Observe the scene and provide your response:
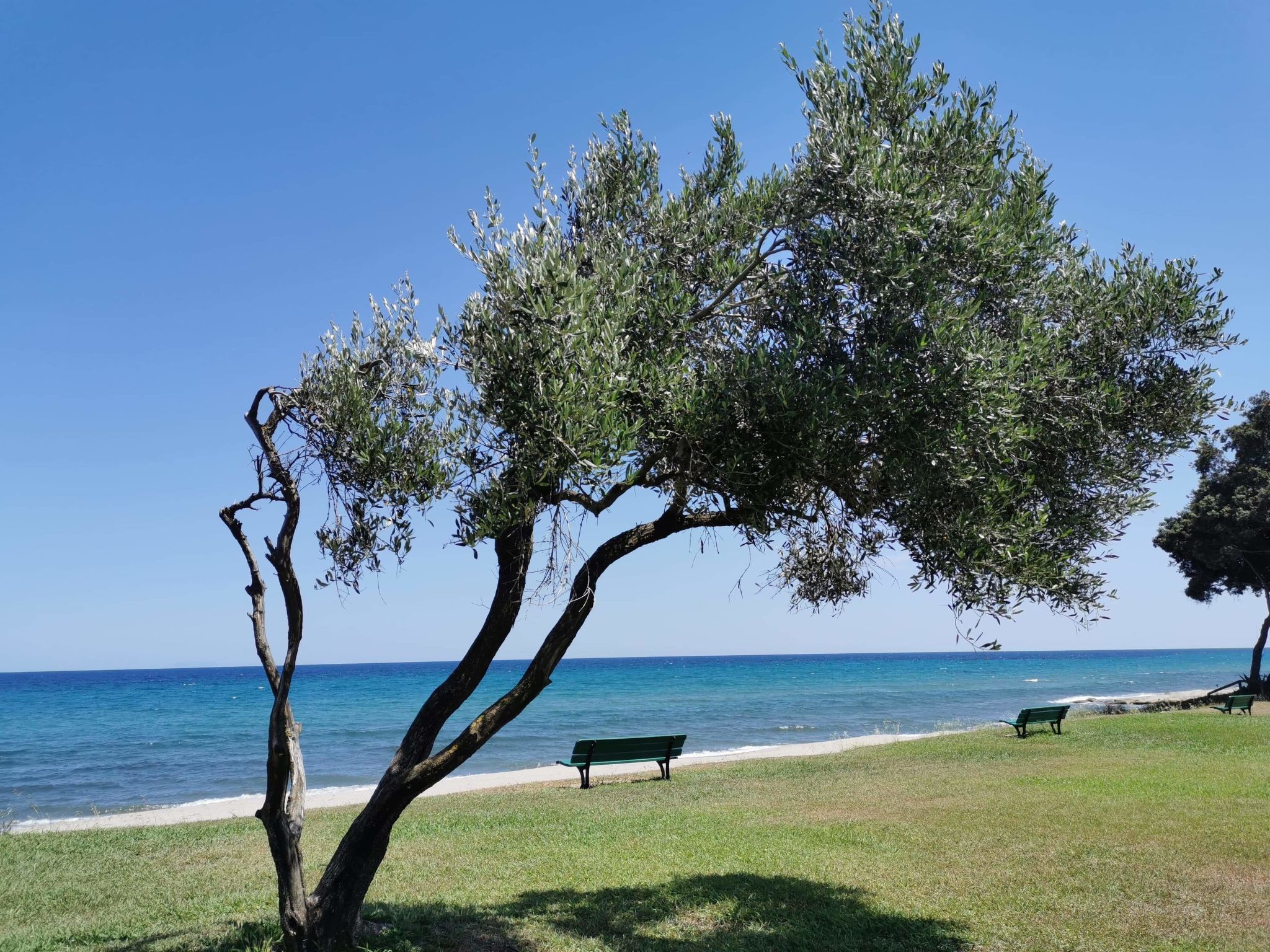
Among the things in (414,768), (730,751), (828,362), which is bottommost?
(730,751)

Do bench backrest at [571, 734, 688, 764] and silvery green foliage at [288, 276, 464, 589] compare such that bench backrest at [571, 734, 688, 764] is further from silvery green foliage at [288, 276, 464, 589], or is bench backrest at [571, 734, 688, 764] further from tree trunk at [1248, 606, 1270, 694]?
tree trunk at [1248, 606, 1270, 694]

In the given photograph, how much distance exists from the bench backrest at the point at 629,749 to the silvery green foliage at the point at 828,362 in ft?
46.2

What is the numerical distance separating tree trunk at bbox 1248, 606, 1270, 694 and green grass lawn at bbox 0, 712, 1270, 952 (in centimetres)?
2087

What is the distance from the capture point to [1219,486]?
37656mm

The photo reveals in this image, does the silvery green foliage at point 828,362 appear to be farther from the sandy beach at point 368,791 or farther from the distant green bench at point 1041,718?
the distant green bench at point 1041,718

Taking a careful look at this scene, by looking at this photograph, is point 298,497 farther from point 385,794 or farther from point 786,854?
point 786,854

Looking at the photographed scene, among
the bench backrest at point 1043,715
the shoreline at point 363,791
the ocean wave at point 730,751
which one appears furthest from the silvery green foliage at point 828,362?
the ocean wave at point 730,751

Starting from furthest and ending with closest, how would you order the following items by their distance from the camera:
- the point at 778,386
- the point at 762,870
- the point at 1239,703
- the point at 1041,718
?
1. the point at 1239,703
2. the point at 1041,718
3. the point at 762,870
4. the point at 778,386

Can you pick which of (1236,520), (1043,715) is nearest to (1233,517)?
(1236,520)

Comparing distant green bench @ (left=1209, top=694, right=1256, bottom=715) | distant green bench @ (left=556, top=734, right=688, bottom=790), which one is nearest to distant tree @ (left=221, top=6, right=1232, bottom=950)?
distant green bench @ (left=556, top=734, right=688, bottom=790)

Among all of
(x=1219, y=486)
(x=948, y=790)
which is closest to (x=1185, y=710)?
(x=1219, y=486)

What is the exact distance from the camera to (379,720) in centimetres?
5872

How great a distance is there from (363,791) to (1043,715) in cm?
2032

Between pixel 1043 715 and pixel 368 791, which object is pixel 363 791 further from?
pixel 1043 715
